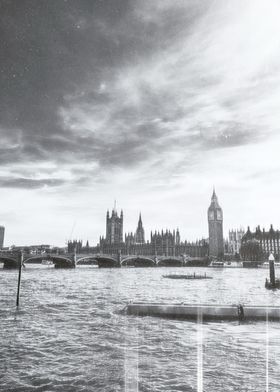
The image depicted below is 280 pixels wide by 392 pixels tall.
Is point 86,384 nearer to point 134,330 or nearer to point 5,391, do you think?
point 5,391

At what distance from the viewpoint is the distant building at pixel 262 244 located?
155 meters

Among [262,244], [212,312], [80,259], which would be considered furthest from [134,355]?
[262,244]

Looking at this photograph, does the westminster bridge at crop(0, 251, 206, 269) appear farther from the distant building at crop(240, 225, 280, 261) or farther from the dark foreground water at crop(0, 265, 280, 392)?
the dark foreground water at crop(0, 265, 280, 392)

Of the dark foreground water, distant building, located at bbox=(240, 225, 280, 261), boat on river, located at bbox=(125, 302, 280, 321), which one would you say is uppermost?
distant building, located at bbox=(240, 225, 280, 261)

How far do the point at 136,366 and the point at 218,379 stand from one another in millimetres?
2909

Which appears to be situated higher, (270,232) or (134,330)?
(270,232)

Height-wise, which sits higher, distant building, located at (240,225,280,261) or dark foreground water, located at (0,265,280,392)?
distant building, located at (240,225,280,261)

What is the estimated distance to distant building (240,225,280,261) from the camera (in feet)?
509

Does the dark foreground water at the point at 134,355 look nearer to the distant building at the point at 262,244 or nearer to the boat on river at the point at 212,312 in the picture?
the boat on river at the point at 212,312

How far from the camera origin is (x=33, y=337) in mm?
15945

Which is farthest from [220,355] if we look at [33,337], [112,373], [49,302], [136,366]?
[49,302]

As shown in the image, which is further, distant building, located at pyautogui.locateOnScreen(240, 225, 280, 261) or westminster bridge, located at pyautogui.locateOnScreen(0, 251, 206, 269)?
distant building, located at pyautogui.locateOnScreen(240, 225, 280, 261)

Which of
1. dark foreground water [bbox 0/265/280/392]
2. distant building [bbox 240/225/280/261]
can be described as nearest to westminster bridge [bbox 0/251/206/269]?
distant building [bbox 240/225/280/261]

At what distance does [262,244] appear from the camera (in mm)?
171625
